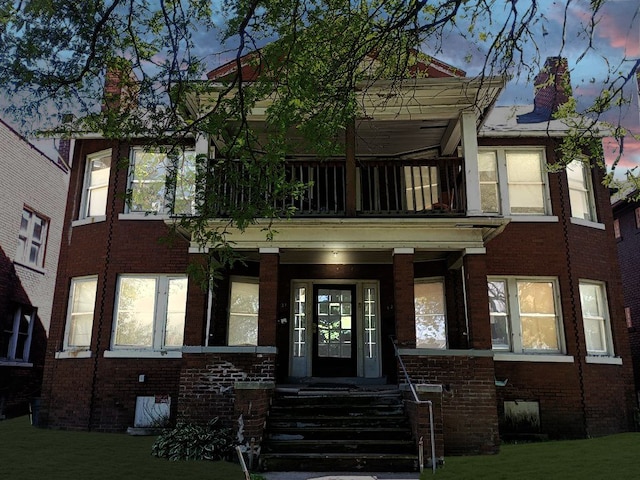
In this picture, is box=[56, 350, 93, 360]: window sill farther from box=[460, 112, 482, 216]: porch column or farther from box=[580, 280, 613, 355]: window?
box=[580, 280, 613, 355]: window

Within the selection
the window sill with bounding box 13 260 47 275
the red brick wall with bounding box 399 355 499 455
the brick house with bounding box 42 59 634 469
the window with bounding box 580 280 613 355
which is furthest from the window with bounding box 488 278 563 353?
the window sill with bounding box 13 260 47 275

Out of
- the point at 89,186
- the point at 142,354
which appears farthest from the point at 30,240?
the point at 142,354

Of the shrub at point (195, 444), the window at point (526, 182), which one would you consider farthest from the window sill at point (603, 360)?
the shrub at point (195, 444)

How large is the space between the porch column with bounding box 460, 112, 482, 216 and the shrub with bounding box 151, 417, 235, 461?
19.0 ft

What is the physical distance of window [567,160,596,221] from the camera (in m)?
13.0

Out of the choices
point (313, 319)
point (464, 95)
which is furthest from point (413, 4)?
point (313, 319)

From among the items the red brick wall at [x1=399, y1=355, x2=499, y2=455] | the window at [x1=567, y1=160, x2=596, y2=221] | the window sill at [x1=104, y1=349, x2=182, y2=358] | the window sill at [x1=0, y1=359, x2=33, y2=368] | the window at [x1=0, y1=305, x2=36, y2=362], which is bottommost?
the red brick wall at [x1=399, y1=355, x2=499, y2=455]

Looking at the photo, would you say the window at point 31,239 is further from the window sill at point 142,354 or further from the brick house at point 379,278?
the window sill at point 142,354

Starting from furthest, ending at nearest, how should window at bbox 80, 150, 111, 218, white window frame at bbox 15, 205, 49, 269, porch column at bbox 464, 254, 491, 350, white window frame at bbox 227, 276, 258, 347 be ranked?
white window frame at bbox 15, 205, 49, 269 → window at bbox 80, 150, 111, 218 → white window frame at bbox 227, 276, 258, 347 → porch column at bbox 464, 254, 491, 350

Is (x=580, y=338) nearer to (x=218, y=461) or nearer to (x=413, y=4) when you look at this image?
(x=218, y=461)

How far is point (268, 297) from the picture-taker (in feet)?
32.6

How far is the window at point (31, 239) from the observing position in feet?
52.1

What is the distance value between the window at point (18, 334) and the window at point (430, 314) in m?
11.0

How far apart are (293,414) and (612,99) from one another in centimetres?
678
